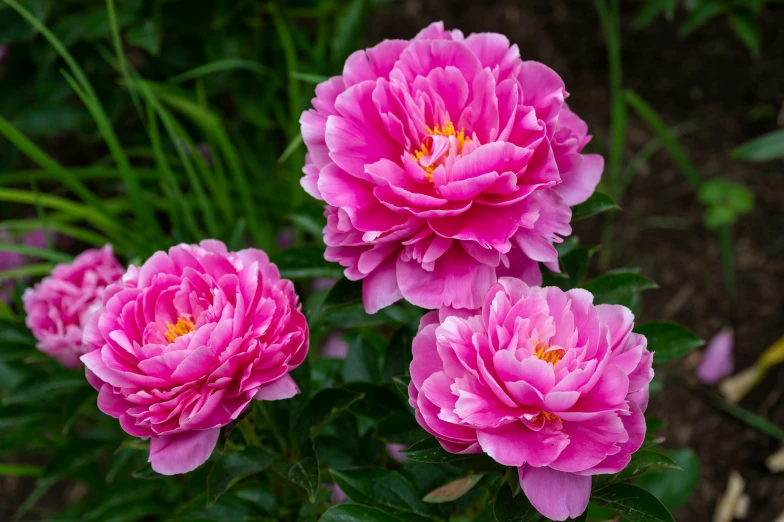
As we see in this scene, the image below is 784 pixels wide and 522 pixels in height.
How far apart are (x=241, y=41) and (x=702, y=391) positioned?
139 cm

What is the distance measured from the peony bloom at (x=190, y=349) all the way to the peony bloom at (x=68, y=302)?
1.04 ft

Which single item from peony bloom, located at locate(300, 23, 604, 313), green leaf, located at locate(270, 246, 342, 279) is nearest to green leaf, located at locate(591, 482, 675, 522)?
peony bloom, located at locate(300, 23, 604, 313)

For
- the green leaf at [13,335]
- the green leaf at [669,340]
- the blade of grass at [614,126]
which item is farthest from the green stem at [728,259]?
the green leaf at [13,335]

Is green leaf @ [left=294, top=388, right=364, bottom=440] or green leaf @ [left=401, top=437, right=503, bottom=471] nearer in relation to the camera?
green leaf @ [left=401, top=437, right=503, bottom=471]

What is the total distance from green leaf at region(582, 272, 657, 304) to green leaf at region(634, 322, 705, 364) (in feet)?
0.27

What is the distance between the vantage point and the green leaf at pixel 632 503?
0.64 metres

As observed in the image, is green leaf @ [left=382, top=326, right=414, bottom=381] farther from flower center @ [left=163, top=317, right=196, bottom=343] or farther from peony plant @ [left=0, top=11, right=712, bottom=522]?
flower center @ [left=163, top=317, right=196, bottom=343]

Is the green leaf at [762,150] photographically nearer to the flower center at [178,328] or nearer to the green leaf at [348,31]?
the green leaf at [348,31]

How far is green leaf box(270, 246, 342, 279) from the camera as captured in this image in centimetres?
92

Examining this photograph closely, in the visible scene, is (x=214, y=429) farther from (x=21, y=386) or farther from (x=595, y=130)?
(x=595, y=130)

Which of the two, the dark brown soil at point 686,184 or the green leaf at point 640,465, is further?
the dark brown soil at point 686,184

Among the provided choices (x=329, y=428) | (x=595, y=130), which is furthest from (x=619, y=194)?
(x=329, y=428)

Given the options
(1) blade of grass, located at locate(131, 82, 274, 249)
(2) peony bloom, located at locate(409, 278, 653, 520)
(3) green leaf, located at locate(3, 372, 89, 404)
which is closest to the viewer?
(2) peony bloom, located at locate(409, 278, 653, 520)

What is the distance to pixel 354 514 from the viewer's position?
28.6 inches
